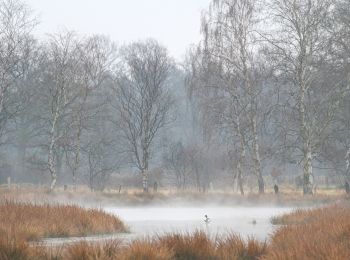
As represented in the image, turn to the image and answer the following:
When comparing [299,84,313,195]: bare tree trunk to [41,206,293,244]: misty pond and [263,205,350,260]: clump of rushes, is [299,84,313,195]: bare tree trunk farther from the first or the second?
[263,205,350,260]: clump of rushes

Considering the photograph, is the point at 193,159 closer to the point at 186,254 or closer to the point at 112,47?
the point at 112,47

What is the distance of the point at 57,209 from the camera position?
634 inches

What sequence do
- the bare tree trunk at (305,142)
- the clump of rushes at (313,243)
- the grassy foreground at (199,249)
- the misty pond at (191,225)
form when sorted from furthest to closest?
the bare tree trunk at (305,142) < the misty pond at (191,225) < the grassy foreground at (199,249) < the clump of rushes at (313,243)

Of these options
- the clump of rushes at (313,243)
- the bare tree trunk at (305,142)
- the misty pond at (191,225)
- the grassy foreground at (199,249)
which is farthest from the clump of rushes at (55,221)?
the bare tree trunk at (305,142)

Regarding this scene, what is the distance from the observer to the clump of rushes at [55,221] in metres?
13.3

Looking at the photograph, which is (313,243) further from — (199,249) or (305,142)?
(305,142)

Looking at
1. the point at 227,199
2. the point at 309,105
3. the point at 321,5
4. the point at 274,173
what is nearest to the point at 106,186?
the point at 274,173

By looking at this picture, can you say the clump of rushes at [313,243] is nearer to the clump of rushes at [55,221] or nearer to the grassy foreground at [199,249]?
the grassy foreground at [199,249]

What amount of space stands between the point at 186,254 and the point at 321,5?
2579 cm

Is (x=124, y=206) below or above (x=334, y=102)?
below

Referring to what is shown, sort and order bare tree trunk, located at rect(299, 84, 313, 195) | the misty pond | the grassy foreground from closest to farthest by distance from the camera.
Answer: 1. the grassy foreground
2. the misty pond
3. bare tree trunk, located at rect(299, 84, 313, 195)

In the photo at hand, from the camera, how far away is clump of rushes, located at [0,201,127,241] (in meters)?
13.3

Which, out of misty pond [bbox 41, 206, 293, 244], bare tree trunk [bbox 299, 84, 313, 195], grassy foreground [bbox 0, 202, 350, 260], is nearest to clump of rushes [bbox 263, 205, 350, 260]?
grassy foreground [bbox 0, 202, 350, 260]

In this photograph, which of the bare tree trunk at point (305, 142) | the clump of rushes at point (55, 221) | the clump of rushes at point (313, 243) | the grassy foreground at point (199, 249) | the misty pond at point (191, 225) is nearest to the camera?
the clump of rushes at point (313, 243)
